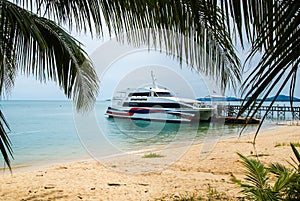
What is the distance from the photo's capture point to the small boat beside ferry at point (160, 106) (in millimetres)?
27109

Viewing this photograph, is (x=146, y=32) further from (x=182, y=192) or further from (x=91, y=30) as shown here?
(x=182, y=192)

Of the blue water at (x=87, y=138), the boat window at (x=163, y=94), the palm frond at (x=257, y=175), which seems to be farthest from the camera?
the boat window at (x=163, y=94)

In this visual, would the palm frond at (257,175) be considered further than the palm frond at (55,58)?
Yes

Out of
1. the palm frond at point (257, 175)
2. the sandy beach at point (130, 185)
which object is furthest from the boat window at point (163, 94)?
the palm frond at point (257, 175)

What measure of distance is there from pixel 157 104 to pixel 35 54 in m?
25.1

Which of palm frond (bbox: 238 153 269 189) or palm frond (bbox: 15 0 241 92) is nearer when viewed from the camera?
palm frond (bbox: 15 0 241 92)

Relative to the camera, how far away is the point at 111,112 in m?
33.2

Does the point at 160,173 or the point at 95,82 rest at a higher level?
the point at 95,82

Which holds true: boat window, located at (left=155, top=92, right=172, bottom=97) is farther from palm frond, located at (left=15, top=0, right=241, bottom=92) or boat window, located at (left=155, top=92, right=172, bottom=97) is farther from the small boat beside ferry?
palm frond, located at (left=15, top=0, right=241, bottom=92)

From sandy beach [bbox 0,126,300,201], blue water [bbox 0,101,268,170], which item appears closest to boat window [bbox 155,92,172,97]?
Answer: blue water [bbox 0,101,268,170]

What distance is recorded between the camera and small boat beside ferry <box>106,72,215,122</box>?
27.1 meters

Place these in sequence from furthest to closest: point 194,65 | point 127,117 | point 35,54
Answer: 1. point 127,117
2. point 35,54
3. point 194,65

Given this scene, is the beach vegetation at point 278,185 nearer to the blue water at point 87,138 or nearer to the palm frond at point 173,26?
the blue water at point 87,138

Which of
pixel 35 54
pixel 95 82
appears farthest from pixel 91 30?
pixel 95 82
